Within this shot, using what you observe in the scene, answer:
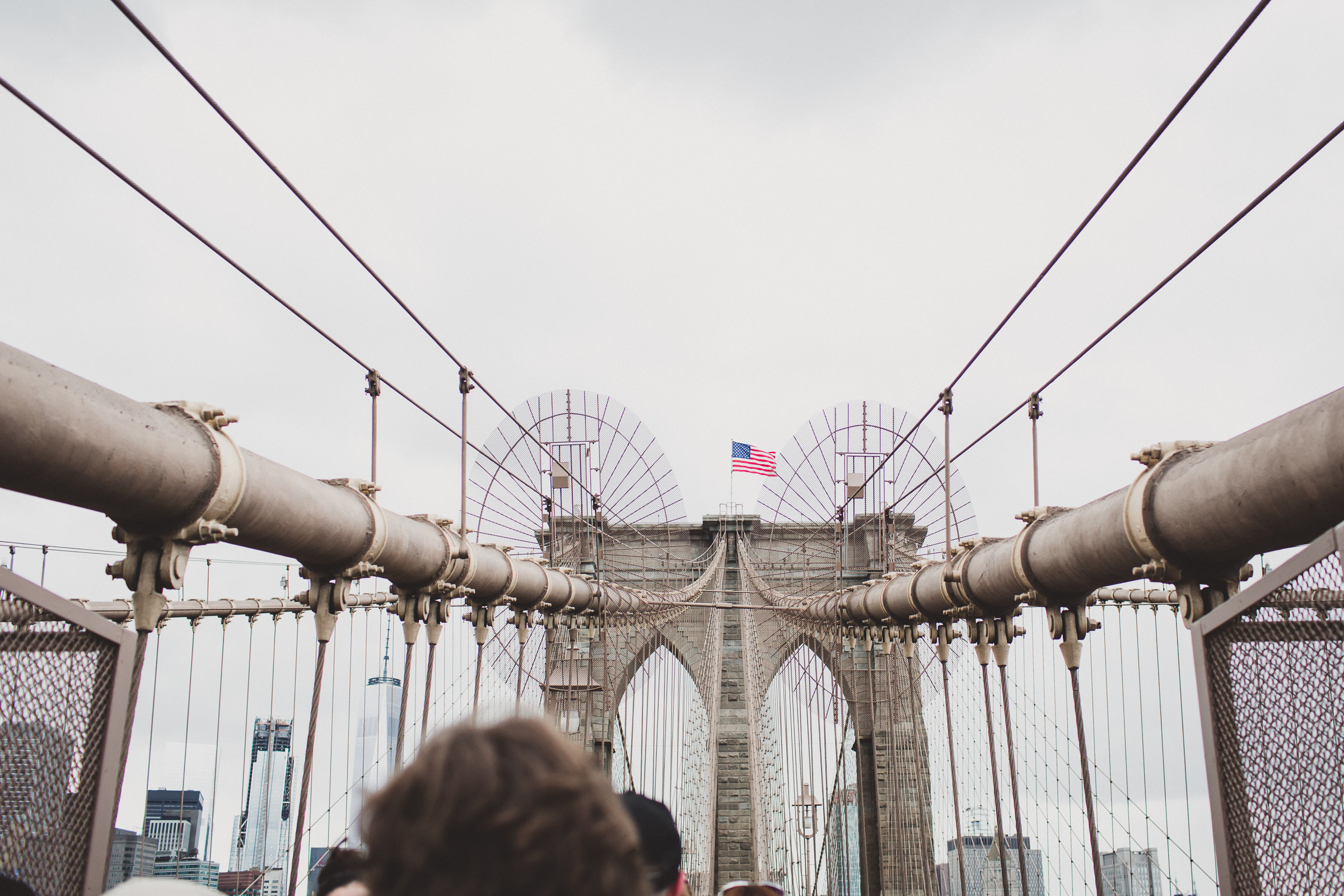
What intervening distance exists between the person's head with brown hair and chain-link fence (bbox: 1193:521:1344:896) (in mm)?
1787

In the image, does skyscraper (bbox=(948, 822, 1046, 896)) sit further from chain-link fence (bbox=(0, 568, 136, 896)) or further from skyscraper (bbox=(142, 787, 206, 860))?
chain-link fence (bbox=(0, 568, 136, 896))

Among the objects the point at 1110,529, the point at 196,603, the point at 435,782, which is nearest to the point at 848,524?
the point at 196,603

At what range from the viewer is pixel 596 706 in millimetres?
19109

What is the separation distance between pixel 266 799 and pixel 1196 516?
981cm

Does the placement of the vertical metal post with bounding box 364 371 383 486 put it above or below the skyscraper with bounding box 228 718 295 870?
above

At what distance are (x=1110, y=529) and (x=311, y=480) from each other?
117 inches

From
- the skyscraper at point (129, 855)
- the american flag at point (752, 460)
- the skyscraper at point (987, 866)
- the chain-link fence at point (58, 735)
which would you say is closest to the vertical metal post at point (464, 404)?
the skyscraper at point (129, 855)

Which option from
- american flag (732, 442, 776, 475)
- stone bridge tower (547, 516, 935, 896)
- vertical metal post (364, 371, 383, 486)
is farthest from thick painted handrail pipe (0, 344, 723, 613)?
american flag (732, 442, 776, 475)

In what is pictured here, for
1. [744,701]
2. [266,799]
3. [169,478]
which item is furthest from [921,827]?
[169,478]

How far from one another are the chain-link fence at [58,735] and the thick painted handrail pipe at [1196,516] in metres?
2.85

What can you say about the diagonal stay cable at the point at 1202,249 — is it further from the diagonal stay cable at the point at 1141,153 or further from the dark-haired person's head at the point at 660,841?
the dark-haired person's head at the point at 660,841

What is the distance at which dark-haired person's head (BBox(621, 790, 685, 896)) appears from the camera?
4.54 feet

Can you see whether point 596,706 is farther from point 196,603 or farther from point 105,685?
point 105,685

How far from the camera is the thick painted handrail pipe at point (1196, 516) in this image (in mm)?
2211
